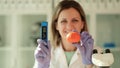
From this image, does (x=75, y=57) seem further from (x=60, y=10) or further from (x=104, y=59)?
(x=104, y=59)

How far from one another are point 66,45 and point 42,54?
0.25 meters

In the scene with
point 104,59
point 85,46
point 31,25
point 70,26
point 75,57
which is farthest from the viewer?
point 31,25

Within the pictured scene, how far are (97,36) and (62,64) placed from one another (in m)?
1.02

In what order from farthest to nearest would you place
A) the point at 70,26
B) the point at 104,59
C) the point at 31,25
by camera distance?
the point at 31,25 < the point at 70,26 < the point at 104,59

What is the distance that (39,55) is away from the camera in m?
0.93

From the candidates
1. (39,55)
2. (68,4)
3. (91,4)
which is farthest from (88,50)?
(91,4)

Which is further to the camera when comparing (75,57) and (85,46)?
(75,57)

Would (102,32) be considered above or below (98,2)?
below

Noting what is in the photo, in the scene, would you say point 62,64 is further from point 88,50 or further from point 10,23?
point 10,23

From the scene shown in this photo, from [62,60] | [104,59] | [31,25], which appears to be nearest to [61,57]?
[62,60]

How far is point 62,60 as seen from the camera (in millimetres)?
1129

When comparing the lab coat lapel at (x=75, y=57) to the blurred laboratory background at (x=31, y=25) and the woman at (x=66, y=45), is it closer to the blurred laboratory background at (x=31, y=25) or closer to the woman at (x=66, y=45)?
the woman at (x=66, y=45)

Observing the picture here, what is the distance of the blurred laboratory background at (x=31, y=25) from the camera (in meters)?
1.97

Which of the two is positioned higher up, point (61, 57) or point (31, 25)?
point (31, 25)
